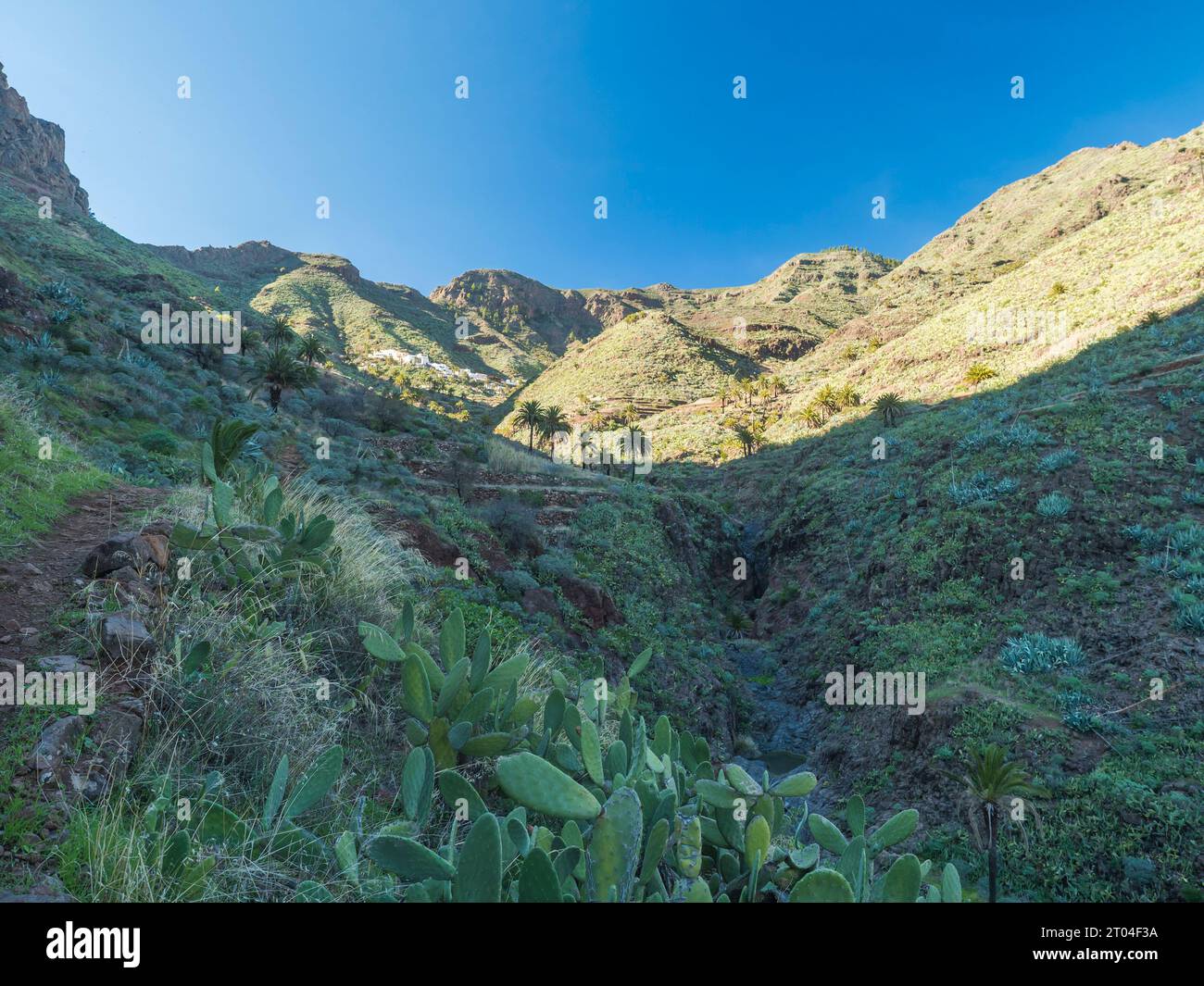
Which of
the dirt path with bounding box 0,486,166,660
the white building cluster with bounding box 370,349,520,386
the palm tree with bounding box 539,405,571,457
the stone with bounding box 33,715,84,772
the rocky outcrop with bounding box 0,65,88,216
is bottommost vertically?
the stone with bounding box 33,715,84,772

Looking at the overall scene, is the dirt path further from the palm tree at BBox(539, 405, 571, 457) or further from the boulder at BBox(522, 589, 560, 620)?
the palm tree at BBox(539, 405, 571, 457)

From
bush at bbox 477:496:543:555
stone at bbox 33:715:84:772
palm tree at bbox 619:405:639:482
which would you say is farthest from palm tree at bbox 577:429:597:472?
stone at bbox 33:715:84:772

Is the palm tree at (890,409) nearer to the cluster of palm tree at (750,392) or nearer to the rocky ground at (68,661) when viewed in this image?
the cluster of palm tree at (750,392)

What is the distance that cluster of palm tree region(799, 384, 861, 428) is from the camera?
3266cm

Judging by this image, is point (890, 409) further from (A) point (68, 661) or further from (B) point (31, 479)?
(A) point (68, 661)

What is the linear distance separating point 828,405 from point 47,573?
3561 centimetres

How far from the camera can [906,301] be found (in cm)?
5366

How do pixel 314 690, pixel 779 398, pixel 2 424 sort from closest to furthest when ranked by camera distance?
pixel 314 690, pixel 2 424, pixel 779 398

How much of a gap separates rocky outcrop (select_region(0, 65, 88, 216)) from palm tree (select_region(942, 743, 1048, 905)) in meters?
78.7

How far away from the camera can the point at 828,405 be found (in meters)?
33.6

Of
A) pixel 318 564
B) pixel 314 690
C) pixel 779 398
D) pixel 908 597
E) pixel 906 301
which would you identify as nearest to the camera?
pixel 314 690

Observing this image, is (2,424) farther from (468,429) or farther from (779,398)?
(779,398)

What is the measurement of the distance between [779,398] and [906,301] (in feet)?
74.3
